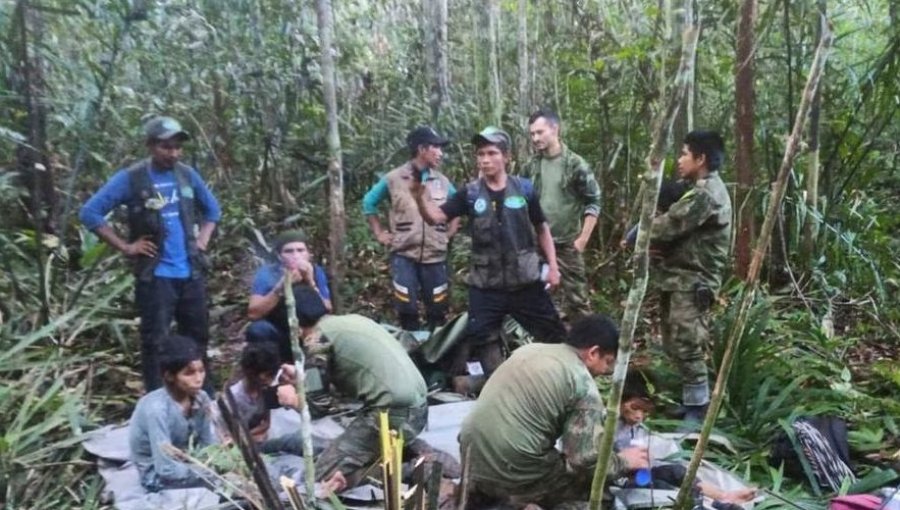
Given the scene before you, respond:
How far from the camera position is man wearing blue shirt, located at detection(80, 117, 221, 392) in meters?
5.00

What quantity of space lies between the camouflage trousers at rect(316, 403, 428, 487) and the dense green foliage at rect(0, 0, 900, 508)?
3.65ft

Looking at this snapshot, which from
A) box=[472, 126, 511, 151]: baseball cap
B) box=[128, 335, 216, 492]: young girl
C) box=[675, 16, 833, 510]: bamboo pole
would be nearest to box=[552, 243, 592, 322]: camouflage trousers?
box=[472, 126, 511, 151]: baseball cap

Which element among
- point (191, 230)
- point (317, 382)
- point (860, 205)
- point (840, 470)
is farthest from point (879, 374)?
point (191, 230)

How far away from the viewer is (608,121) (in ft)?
26.7

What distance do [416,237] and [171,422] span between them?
7.74ft

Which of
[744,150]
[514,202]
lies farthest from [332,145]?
[744,150]

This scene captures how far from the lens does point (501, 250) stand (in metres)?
5.32

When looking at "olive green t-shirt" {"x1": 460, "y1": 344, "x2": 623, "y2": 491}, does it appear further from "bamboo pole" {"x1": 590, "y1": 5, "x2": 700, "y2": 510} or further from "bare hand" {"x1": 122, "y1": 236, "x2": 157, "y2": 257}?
"bare hand" {"x1": 122, "y1": 236, "x2": 157, "y2": 257}

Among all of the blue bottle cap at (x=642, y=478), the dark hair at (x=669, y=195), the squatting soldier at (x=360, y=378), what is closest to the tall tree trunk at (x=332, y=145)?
the squatting soldier at (x=360, y=378)

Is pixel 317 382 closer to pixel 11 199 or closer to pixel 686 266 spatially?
pixel 686 266

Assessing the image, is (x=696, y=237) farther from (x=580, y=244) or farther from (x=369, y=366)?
(x=369, y=366)

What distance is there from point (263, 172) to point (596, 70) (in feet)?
10.3

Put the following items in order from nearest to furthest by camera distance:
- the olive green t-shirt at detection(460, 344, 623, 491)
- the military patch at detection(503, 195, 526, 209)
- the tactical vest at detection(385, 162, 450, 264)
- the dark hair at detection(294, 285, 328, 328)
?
1. the olive green t-shirt at detection(460, 344, 623, 491)
2. the dark hair at detection(294, 285, 328, 328)
3. the military patch at detection(503, 195, 526, 209)
4. the tactical vest at detection(385, 162, 450, 264)

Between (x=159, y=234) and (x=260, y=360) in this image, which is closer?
(x=260, y=360)
